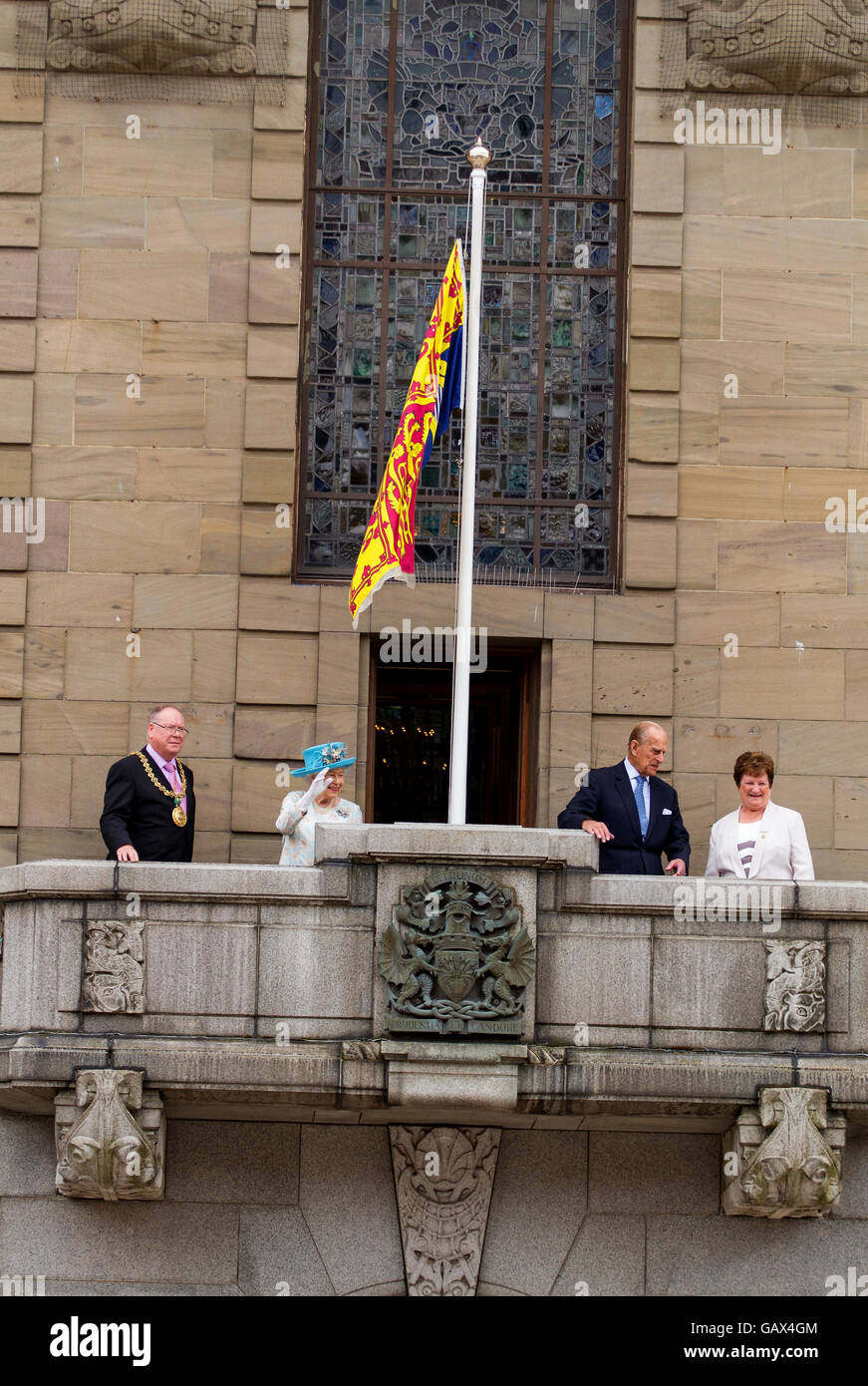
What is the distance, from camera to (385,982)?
1235cm

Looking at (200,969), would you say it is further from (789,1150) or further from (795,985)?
(789,1150)

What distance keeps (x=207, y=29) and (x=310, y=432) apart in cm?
322

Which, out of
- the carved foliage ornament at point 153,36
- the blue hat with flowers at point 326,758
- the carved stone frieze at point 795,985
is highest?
the carved foliage ornament at point 153,36

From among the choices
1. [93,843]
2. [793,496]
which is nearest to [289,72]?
[793,496]

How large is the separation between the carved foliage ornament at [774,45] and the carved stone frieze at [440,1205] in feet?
27.7

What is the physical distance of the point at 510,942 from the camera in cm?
1234

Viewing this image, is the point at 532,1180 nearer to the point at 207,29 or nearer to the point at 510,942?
the point at 510,942

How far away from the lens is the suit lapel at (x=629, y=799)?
1356 centimetres

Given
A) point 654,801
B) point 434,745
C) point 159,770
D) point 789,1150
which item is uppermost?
point 434,745

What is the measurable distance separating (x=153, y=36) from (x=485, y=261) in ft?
10.2

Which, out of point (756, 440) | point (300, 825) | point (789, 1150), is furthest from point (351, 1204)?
point (756, 440)

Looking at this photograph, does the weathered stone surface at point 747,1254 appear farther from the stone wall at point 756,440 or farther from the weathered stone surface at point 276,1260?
the stone wall at point 756,440

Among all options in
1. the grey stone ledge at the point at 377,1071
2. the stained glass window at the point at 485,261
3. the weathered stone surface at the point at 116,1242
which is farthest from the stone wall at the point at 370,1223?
the stained glass window at the point at 485,261
